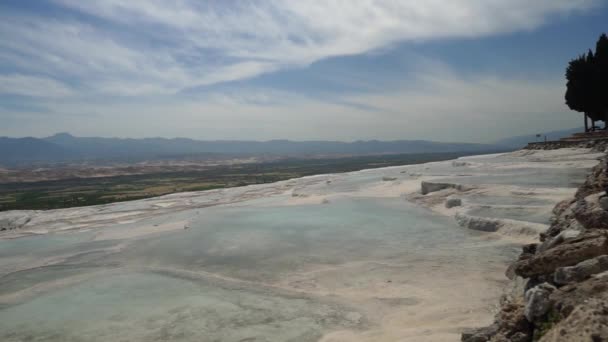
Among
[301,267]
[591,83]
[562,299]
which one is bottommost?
[301,267]

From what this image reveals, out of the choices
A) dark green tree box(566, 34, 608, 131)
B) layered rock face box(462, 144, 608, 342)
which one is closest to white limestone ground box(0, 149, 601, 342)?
layered rock face box(462, 144, 608, 342)

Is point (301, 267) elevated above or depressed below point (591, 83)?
below

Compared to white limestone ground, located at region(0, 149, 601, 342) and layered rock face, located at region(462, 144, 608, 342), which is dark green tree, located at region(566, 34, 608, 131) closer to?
white limestone ground, located at region(0, 149, 601, 342)

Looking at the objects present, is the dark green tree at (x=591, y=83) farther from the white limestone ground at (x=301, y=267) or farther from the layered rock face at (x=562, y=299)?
the layered rock face at (x=562, y=299)

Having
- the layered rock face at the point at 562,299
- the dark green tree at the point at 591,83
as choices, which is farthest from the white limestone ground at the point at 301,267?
the dark green tree at the point at 591,83

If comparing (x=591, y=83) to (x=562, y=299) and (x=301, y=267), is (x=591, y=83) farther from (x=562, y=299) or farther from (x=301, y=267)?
(x=562, y=299)

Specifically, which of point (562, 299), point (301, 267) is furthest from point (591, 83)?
point (562, 299)

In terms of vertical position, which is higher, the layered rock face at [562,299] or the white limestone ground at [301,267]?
the layered rock face at [562,299]

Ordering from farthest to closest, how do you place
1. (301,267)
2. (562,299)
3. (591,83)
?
(591,83) < (301,267) < (562,299)
